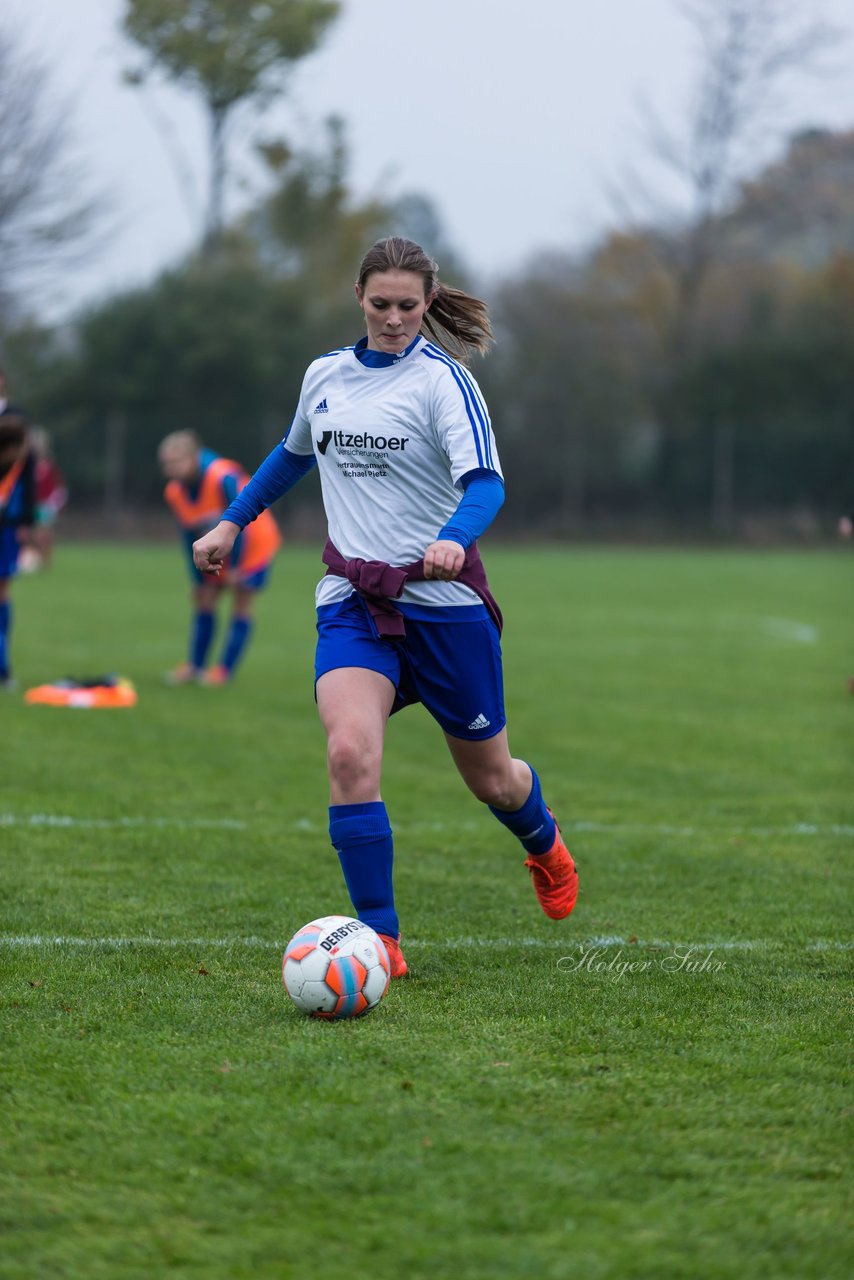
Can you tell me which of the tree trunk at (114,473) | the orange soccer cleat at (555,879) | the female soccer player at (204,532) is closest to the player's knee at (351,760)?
the orange soccer cleat at (555,879)

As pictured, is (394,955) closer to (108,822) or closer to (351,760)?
(351,760)

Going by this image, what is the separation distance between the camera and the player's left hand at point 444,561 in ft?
12.5

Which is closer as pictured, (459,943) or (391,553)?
(391,553)

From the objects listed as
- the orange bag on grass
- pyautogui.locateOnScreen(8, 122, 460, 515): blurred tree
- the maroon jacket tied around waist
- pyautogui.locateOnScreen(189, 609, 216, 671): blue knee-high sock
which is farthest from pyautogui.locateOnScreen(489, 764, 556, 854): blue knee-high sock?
pyautogui.locateOnScreen(8, 122, 460, 515): blurred tree

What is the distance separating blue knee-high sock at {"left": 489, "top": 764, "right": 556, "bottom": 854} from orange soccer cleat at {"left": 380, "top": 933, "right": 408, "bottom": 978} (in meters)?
0.61

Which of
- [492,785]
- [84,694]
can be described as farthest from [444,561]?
[84,694]

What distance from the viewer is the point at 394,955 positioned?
4168mm

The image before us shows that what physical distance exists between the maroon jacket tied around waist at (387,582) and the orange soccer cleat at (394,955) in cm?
81

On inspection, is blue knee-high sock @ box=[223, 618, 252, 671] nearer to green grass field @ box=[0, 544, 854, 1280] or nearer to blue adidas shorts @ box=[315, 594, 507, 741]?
green grass field @ box=[0, 544, 854, 1280]

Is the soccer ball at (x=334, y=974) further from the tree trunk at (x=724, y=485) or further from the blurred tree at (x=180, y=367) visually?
the tree trunk at (x=724, y=485)

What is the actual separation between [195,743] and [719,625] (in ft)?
32.4

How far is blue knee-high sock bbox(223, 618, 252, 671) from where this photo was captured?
11648 millimetres

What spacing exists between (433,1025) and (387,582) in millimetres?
1171

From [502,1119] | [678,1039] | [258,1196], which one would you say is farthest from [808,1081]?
[258,1196]
